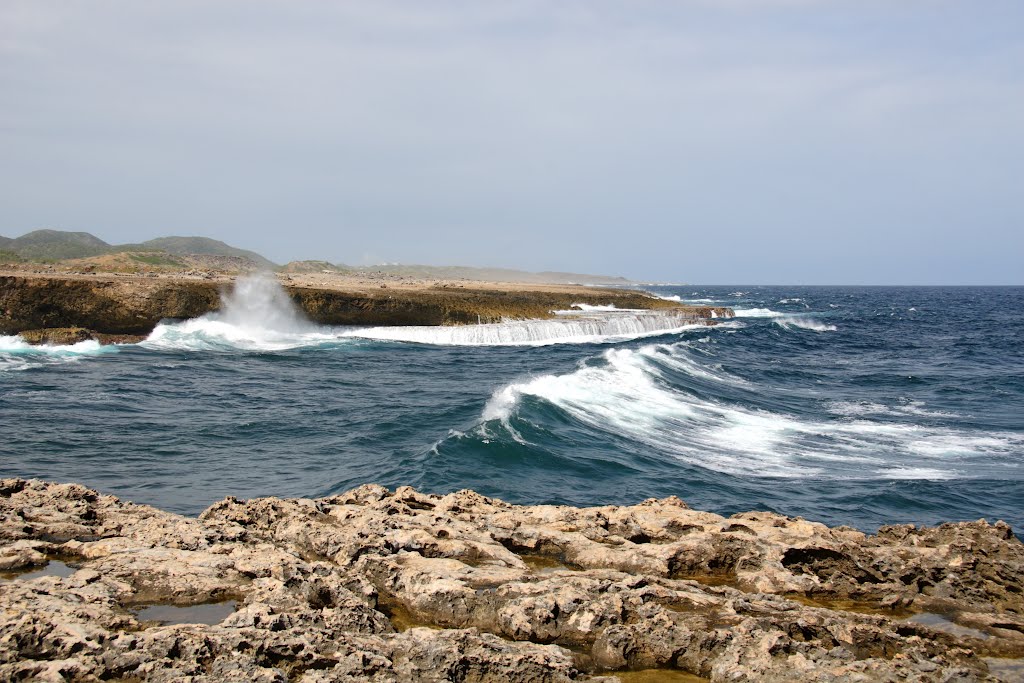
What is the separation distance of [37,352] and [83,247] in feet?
272

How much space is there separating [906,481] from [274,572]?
13778mm

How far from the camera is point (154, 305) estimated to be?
123 ft

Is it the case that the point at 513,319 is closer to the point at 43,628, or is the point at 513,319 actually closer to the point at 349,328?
the point at 349,328

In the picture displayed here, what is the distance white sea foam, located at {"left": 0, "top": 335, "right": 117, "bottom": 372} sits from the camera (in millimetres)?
27038

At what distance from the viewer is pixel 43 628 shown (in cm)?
514

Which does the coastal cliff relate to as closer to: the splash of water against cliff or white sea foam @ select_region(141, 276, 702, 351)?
the splash of water against cliff

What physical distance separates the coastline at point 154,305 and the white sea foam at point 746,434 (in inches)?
795

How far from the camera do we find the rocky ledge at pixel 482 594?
5.17 metres

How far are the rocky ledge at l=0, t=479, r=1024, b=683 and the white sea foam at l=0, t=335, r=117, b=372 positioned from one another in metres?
21.7

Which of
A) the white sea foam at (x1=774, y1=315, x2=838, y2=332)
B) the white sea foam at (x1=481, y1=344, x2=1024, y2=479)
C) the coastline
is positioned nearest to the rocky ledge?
the white sea foam at (x1=481, y1=344, x2=1024, y2=479)

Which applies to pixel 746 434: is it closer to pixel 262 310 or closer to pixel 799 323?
pixel 262 310

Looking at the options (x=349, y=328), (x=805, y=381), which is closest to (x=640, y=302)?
(x=349, y=328)

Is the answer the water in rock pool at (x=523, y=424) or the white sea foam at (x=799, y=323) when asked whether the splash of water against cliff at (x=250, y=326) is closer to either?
the water in rock pool at (x=523, y=424)

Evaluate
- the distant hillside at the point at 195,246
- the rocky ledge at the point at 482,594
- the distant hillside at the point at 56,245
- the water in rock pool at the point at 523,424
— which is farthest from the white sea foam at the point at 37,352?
the distant hillside at the point at 195,246
